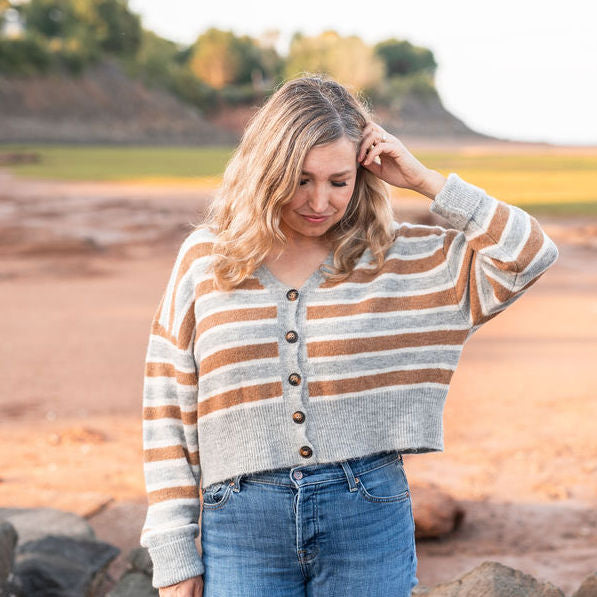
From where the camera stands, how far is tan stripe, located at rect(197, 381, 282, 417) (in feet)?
6.66

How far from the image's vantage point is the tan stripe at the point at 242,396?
6.66 feet

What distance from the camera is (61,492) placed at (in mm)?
4941

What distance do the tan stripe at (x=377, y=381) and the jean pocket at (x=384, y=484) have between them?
0.20 metres

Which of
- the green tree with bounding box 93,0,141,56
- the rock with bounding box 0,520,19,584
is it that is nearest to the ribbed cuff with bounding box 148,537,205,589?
the rock with bounding box 0,520,19,584

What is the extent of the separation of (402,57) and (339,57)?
86.9ft

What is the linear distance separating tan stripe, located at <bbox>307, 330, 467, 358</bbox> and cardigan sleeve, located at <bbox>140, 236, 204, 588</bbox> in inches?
12.4

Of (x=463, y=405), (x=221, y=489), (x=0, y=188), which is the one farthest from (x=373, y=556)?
(x=0, y=188)

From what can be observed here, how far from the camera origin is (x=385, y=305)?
210 centimetres

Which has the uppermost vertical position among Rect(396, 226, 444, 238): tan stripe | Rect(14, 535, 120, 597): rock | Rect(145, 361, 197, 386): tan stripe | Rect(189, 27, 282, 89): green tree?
Rect(189, 27, 282, 89): green tree

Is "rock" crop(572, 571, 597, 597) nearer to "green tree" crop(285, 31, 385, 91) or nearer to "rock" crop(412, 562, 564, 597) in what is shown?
"rock" crop(412, 562, 564, 597)

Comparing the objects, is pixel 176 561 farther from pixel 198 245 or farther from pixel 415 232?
pixel 415 232

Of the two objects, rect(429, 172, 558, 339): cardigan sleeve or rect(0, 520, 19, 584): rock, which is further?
rect(0, 520, 19, 584): rock

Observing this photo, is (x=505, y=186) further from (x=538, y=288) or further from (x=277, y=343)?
(x=277, y=343)

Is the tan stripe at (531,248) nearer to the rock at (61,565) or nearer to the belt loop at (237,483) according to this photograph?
the belt loop at (237,483)
